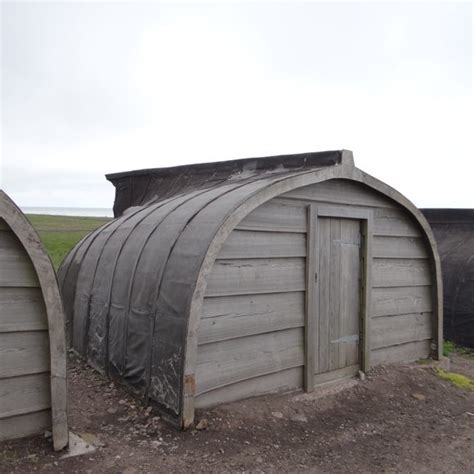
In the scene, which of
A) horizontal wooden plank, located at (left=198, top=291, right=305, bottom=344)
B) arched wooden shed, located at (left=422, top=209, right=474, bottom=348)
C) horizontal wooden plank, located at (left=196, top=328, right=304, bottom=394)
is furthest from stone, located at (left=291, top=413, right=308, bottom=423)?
arched wooden shed, located at (left=422, top=209, right=474, bottom=348)

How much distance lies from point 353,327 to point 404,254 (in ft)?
5.43

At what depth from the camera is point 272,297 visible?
6.49 meters

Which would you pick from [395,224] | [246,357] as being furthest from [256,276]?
[395,224]

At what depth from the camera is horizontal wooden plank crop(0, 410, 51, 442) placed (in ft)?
15.1

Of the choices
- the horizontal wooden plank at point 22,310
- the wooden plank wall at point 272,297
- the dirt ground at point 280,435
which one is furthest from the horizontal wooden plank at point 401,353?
the horizontal wooden plank at point 22,310

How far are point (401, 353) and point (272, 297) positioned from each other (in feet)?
10.3

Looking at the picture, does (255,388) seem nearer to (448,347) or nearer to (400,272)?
(400,272)

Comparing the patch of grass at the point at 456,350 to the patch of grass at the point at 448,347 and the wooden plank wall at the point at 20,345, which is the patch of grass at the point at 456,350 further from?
the wooden plank wall at the point at 20,345

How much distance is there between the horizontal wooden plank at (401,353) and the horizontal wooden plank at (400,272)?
1.03m

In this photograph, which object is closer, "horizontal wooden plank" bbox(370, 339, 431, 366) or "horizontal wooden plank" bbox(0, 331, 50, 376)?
"horizontal wooden plank" bbox(0, 331, 50, 376)

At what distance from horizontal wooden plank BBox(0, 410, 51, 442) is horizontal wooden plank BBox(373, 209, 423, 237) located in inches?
208

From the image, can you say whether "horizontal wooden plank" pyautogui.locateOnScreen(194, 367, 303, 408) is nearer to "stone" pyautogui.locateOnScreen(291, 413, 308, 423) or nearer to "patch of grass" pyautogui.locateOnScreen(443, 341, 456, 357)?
"stone" pyautogui.locateOnScreen(291, 413, 308, 423)

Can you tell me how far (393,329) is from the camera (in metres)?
8.20

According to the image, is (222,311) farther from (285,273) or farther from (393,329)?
(393,329)
